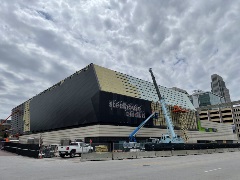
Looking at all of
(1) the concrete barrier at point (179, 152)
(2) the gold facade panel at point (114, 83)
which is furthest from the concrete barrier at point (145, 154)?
(2) the gold facade panel at point (114, 83)

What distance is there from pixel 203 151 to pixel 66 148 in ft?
77.9

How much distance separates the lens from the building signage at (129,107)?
50.2m

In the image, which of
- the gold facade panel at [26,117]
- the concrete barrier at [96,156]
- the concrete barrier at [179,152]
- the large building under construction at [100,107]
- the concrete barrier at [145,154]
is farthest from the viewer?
the gold facade panel at [26,117]

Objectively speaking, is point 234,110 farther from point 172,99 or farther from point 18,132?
point 18,132

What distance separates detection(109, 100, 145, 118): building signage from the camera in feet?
165

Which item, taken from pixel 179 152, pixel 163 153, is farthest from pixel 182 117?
pixel 163 153

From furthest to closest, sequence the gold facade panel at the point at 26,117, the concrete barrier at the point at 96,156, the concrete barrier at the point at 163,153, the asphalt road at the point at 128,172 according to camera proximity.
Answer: the gold facade panel at the point at 26,117 → the concrete barrier at the point at 163,153 → the concrete barrier at the point at 96,156 → the asphalt road at the point at 128,172

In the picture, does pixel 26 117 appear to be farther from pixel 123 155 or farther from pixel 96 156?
pixel 123 155

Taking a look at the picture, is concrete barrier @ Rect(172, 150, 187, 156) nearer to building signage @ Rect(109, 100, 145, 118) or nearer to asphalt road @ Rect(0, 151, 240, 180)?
asphalt road @ Rect(0, 151, 240, 180)

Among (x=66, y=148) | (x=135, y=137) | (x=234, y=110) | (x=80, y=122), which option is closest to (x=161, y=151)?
(x=66, y=148)

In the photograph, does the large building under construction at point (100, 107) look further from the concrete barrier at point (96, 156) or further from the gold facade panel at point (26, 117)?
the concrete barrier at point (96, 156)

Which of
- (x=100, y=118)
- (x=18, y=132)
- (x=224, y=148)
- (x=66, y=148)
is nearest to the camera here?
(x=66, y=148)

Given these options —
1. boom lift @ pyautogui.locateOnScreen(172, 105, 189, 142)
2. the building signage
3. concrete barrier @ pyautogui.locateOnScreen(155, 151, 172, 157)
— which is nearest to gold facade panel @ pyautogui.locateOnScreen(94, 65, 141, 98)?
the building signage

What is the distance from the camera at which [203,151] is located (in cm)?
3609
